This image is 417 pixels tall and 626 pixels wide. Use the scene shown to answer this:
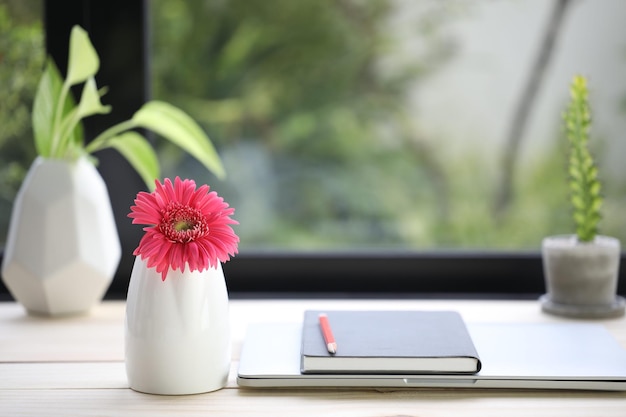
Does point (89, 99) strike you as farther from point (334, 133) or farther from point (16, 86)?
point (334, 133)

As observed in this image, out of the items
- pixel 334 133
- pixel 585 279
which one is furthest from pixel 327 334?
pixel 334 133

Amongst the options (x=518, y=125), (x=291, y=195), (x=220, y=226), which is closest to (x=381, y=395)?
(x=220, y=226)

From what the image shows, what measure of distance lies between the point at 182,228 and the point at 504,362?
13.5 inches

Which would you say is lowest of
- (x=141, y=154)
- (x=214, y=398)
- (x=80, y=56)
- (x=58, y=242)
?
(x=214, y=398)

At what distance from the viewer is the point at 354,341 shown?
79 cm

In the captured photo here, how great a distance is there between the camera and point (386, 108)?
181 centimetres

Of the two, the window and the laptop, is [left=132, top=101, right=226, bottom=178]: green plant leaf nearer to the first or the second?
the laptop

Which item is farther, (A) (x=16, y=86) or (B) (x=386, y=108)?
(B) (x=386, y=108)

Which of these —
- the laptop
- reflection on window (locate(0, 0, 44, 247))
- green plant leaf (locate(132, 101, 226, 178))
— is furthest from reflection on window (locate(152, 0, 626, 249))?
the laptop

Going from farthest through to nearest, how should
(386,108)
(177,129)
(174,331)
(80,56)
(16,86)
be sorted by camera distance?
(386,108), (16,86), (177,129), (80,56), (174,331)

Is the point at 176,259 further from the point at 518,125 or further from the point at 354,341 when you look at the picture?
the point at 518,125

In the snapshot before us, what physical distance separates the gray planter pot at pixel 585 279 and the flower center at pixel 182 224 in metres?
0.52

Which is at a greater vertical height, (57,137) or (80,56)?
(80,56)

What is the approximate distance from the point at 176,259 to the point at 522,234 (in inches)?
47.4
